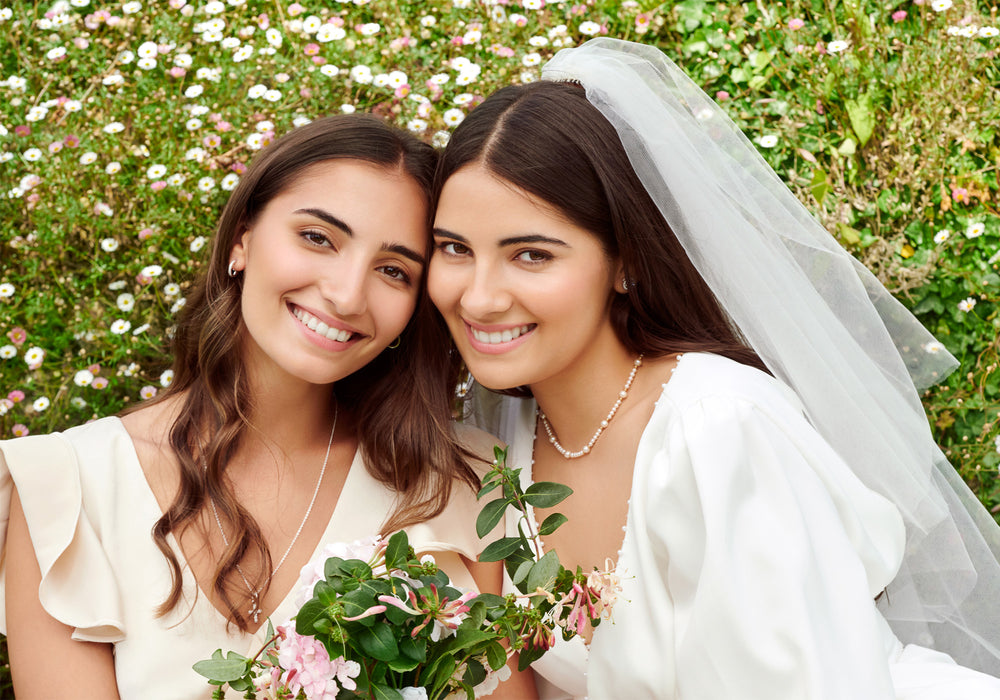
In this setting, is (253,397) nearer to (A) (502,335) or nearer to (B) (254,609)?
(B) (254,609)

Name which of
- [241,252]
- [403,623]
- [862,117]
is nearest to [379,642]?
[403,623]

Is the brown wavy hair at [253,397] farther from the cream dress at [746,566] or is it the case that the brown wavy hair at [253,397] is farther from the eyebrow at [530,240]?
the cream dress at [746,566]

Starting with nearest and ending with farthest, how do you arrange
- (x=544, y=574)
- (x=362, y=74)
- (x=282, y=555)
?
(x=544, y=574), (x=282, y=555), (x=362, y=74)

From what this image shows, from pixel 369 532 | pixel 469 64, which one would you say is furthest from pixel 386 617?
pixel 469 64

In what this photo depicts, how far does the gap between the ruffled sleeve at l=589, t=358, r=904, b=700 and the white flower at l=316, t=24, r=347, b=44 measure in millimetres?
1891

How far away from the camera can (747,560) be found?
6.34 feet

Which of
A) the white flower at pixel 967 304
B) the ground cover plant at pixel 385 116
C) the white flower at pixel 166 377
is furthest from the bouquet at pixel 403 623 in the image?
the white flower at pixel 967 304

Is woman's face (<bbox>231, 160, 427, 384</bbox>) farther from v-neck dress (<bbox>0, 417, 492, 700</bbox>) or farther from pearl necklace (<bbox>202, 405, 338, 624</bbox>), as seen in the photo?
v-neck dress (<bbox>0, 417, 492, 700</bbox>)

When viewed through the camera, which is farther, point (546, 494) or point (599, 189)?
point (599, 189)

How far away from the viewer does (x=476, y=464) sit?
258 centimetres

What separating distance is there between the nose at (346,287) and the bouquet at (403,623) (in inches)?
27.8

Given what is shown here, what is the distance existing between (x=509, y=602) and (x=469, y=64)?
2.21 meters

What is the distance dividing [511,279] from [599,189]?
31 centimetres

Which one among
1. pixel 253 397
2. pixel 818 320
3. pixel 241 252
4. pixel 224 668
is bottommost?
pixel 253 397
